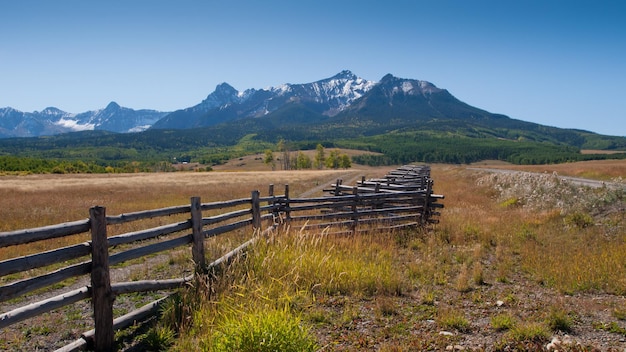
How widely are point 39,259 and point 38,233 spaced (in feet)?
1.02

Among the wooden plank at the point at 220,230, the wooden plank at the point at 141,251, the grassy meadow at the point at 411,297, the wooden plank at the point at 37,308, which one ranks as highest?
the wooden plank at the point at 141,251

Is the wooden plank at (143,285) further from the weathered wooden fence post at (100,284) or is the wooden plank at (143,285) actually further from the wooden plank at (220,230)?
the wooden plank at (220,230)

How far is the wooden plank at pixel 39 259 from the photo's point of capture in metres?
4.30

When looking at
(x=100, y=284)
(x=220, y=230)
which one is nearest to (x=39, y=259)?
(x=100, y=284)

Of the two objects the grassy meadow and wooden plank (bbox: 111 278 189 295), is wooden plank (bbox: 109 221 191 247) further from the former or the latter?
the grassy meadow

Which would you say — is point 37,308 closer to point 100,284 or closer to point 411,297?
point 100,284

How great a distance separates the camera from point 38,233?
4652mm

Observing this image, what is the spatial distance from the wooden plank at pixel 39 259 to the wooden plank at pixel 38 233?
190mm

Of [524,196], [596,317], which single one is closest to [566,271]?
[596,317]

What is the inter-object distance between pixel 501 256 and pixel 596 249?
7.70ft

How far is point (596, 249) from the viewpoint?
32.4 ft

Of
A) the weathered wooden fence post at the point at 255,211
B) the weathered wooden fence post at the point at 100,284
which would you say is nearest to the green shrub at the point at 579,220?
the weathered wooden fence post at the point at 255,211

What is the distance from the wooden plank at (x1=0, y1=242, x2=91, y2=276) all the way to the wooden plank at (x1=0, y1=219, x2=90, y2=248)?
0.19m

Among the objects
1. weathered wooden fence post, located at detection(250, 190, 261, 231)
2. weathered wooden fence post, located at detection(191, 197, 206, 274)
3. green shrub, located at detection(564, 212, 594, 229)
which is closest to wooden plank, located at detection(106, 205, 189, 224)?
weathered wooden fence post, located at detection(191, 197, 206, 274)
